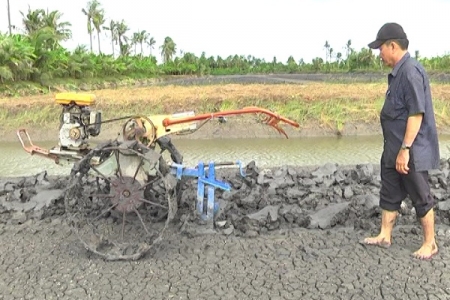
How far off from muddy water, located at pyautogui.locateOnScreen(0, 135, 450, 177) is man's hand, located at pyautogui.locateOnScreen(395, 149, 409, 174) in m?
5.24

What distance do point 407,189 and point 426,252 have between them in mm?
474

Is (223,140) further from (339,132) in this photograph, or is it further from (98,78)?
(98,78)

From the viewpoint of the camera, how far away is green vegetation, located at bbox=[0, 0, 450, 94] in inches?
936

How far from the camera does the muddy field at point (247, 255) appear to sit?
122 inches

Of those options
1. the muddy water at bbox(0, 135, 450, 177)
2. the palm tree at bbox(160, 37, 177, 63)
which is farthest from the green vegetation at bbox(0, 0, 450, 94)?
the muddy water at bbox(0, 135, 450, 177)

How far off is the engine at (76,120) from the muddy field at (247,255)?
832 millimetres

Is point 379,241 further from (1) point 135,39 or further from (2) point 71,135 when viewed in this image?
(1) point 135,39

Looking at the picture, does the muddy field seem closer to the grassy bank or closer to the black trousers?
the black trousers

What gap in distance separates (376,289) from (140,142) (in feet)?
6.84

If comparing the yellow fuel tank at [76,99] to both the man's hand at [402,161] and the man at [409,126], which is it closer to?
the man at [409,126]

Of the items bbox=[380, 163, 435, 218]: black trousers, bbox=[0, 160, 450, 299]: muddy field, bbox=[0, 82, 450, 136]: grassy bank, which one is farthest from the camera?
bbox=[0, 82, 450, 136]: grassy bank

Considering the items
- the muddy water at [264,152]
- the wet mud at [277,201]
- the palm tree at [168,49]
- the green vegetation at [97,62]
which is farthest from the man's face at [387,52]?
the palm tree at [168,49]

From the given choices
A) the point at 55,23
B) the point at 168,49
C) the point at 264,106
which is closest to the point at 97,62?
the point at 55,23

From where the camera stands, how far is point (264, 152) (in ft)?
33.9
